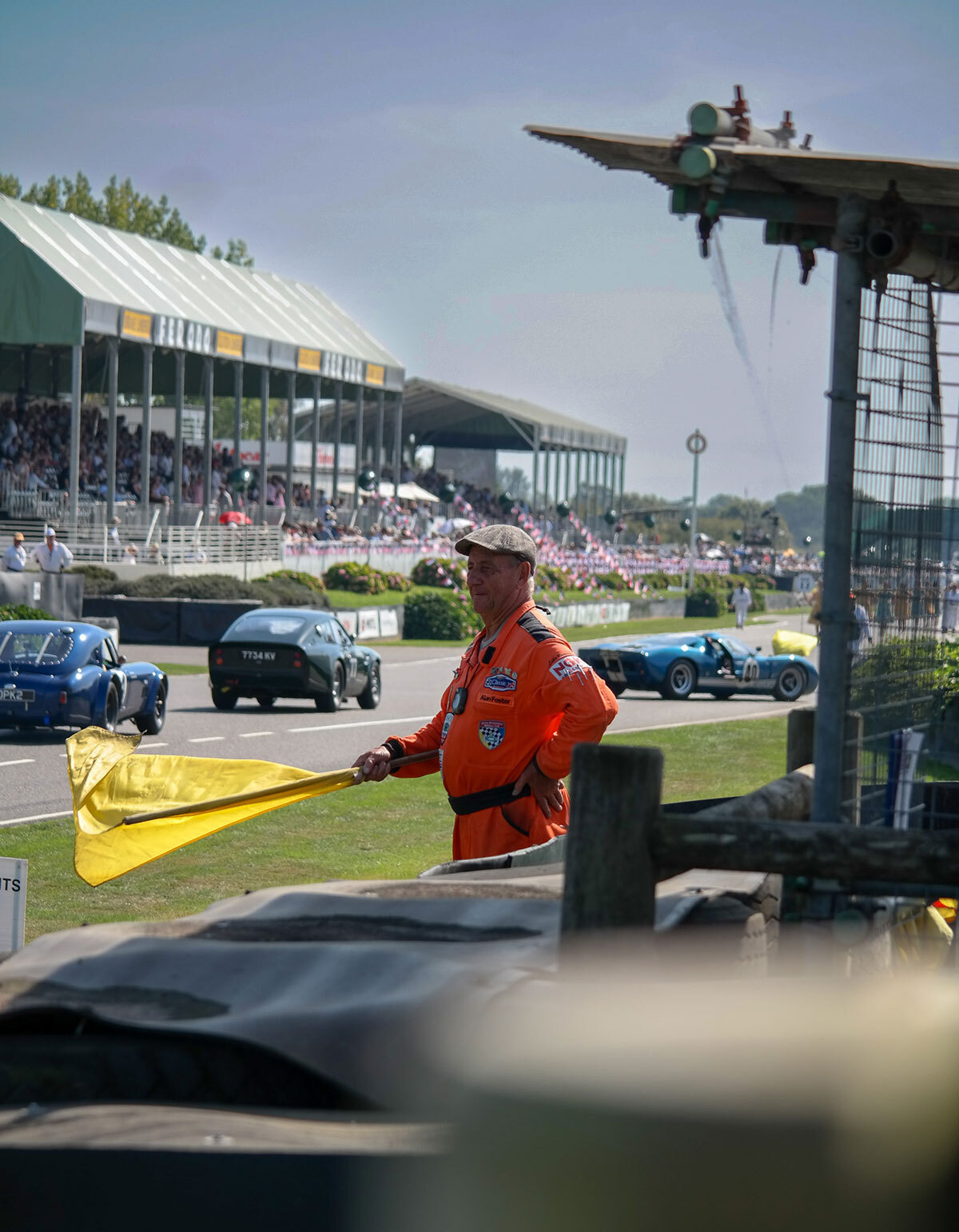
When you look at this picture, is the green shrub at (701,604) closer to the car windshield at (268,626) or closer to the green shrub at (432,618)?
the green shrub at (432,618)

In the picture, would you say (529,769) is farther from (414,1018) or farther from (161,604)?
(161,604)

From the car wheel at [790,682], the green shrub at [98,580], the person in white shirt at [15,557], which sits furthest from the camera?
the green shrub at [98,580]

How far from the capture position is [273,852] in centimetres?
1130

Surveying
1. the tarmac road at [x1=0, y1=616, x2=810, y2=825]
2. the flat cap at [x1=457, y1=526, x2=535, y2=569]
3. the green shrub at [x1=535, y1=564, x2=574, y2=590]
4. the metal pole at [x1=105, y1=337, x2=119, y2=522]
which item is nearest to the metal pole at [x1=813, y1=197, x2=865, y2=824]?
the flat cap at [x1=457, y1=526, x2=535, y2=569]

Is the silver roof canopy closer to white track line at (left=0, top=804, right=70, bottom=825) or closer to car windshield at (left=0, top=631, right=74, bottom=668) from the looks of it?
car windshield at (left=0, top=631, right=74, bottom=668)

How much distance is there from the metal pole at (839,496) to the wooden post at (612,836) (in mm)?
756

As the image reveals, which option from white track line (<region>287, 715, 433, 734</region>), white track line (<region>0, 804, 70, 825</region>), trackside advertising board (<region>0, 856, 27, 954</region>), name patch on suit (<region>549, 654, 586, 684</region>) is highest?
name patch on suit (<region>549, 654, 586, 684</region>)

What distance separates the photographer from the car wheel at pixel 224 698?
22.2 metres

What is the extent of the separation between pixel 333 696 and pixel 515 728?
17.3 metres

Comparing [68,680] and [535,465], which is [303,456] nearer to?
[535,465]

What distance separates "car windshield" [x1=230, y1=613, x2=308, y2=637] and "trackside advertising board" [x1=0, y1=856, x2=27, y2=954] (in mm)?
16221

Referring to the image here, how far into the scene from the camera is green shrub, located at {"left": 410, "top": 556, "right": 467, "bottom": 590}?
4922 cm

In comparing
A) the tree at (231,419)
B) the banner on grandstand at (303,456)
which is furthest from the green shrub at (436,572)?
the tree at (231,419)

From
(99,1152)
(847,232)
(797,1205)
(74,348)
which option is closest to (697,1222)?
(797,1205)
